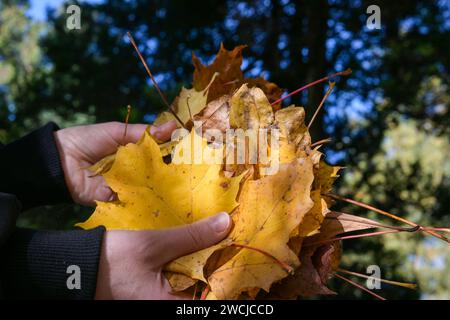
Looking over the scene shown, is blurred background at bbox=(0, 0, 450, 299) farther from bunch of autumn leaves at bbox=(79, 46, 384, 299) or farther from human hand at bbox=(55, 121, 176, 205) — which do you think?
bunch of autumn leaves at bbox=(79, 46, 384, 299)

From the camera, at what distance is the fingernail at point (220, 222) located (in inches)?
30.1

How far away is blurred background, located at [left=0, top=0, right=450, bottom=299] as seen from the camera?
2316 millimetres

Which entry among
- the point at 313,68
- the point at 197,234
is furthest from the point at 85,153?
the point at 313,68

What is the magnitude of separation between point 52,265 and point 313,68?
1.82m

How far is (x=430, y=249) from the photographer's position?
870cm

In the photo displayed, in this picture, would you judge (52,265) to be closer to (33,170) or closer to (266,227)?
(266,227)

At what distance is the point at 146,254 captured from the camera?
787 millimetres

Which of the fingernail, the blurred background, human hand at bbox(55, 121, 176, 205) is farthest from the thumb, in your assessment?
the blurred background

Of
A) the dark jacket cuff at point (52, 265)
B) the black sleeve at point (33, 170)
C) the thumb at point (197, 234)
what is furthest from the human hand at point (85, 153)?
the thumb at point (197, 234)

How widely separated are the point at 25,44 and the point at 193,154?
16263 mm

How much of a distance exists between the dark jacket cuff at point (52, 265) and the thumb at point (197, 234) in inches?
5.5

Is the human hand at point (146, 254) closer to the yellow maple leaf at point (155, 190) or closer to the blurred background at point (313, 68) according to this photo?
the yellow maple leaf at point (155, 190)

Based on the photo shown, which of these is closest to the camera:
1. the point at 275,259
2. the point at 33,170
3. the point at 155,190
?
the point at 275,259
